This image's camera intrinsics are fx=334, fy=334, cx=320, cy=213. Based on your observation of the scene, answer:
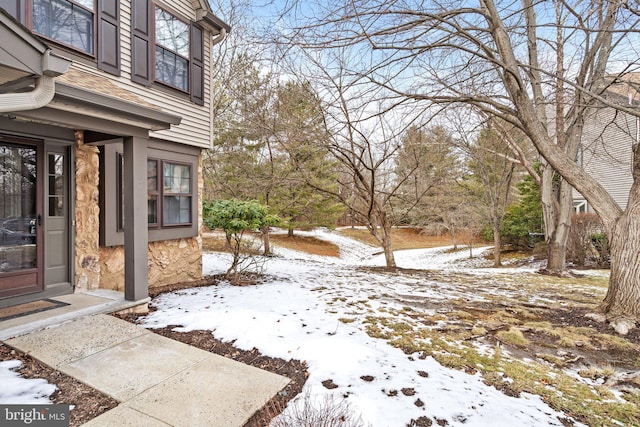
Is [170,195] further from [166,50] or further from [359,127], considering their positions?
[359,127]

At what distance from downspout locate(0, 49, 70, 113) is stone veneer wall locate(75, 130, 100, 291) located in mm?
2216

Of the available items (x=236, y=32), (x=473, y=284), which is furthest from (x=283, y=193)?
(x=473, y=284)

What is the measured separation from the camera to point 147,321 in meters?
3.92

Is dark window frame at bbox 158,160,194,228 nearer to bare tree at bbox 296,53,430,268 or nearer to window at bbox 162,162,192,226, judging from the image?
window at bbox 162,162,192,226

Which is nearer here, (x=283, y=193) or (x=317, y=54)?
(x=317, y=54)

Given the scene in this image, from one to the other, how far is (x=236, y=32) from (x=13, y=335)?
35.2ft

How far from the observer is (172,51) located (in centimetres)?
585

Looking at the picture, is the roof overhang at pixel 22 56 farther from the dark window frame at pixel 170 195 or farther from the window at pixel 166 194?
the dark window frame at pixel 170 195

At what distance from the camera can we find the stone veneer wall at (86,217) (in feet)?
15.1

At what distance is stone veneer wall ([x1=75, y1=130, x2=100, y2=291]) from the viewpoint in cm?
459

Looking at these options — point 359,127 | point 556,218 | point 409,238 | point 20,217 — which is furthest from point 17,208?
point 409,238

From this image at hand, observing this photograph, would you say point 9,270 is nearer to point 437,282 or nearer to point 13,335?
point 13,335

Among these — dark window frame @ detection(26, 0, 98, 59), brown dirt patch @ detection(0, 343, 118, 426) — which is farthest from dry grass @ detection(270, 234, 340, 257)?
brown dirt patch @ detection(0, 343, 118, 426)

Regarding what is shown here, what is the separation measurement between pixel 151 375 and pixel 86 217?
3.08 m
